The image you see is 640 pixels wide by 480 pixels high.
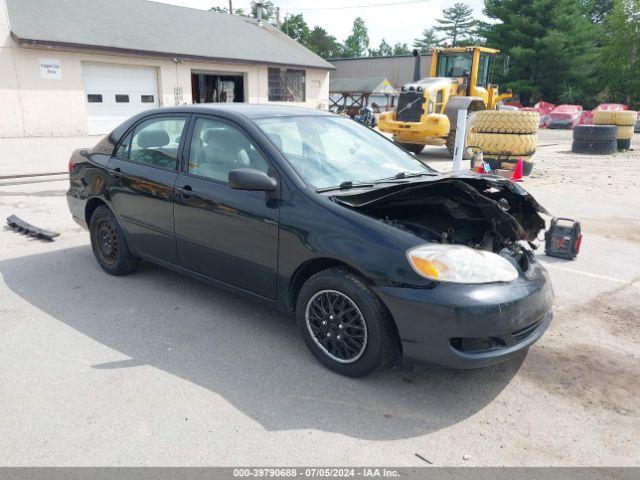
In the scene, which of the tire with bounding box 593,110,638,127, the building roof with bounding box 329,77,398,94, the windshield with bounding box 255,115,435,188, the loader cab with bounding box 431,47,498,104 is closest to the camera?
the windshield with bounding box 255,115,435,188

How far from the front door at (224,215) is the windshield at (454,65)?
43.8 feet

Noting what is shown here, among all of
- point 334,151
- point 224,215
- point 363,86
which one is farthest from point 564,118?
point 224,215

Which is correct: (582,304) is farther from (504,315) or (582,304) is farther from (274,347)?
(274,347)

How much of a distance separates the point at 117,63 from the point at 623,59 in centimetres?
3771

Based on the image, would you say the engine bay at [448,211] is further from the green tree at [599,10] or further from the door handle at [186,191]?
the green tree at [599,10]

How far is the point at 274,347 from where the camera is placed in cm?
374

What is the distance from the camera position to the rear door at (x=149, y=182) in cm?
434

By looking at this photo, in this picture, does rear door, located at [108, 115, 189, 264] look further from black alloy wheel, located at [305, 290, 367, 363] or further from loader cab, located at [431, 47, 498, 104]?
loader cab, located at [431, 47, 498, 104]

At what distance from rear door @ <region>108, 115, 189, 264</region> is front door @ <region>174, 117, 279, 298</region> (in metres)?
Result: 0.17

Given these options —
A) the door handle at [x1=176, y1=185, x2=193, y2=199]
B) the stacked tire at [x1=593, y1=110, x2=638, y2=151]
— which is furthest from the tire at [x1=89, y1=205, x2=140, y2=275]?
the stacked tire at [x1=593, y1=110, x2=638, y2=151]

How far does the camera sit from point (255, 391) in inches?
125

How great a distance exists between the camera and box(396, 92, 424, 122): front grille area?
14297 millimetres

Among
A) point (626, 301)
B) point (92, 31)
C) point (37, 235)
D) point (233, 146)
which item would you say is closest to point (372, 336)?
point (233, 146)

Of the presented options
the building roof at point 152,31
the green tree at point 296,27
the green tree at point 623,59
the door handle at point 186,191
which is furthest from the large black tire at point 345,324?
the green tree at point 296,27
